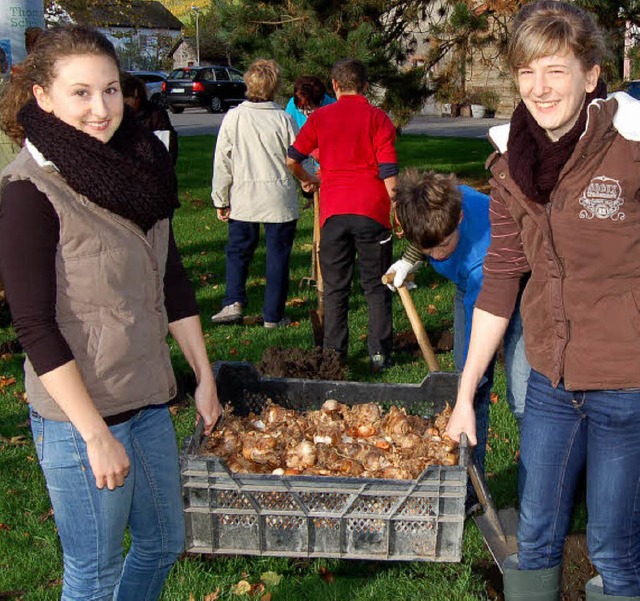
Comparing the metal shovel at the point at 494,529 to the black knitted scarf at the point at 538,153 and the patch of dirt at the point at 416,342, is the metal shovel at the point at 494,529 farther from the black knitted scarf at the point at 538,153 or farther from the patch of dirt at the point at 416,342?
the patch of dirt at the point at 416,342

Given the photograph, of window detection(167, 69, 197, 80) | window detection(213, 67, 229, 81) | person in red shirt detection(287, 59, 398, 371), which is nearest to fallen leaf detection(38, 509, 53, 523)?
person in red shirt detection(287, 59, 398, 371)

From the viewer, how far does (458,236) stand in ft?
12.5

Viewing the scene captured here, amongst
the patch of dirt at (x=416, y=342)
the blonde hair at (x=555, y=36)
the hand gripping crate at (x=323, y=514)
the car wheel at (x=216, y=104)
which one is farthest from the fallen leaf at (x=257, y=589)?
the car wheel at (x=216, y=104)

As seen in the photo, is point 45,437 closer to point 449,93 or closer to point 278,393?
point 278,393

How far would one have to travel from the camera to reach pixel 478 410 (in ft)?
13.2

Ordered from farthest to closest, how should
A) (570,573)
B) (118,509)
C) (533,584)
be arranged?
(570,573) < (533,584) < (118,509)

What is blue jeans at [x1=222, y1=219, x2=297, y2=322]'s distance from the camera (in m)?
7.17

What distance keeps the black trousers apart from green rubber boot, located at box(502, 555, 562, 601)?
341 cm

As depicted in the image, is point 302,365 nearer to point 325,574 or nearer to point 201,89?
point 325,574

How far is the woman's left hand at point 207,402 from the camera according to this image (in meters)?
2.87

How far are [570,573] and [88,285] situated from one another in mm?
2408

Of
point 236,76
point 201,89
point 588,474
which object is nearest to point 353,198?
point 588,474

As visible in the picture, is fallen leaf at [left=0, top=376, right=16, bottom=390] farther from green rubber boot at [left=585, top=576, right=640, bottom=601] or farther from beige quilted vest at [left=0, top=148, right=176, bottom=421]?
green rubber boot at [left=585, top=576, right=640, bottom=601]

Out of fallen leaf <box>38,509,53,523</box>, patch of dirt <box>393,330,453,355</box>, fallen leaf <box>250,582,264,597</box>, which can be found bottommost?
patch of dirt <box>393,330,453,355</box>
